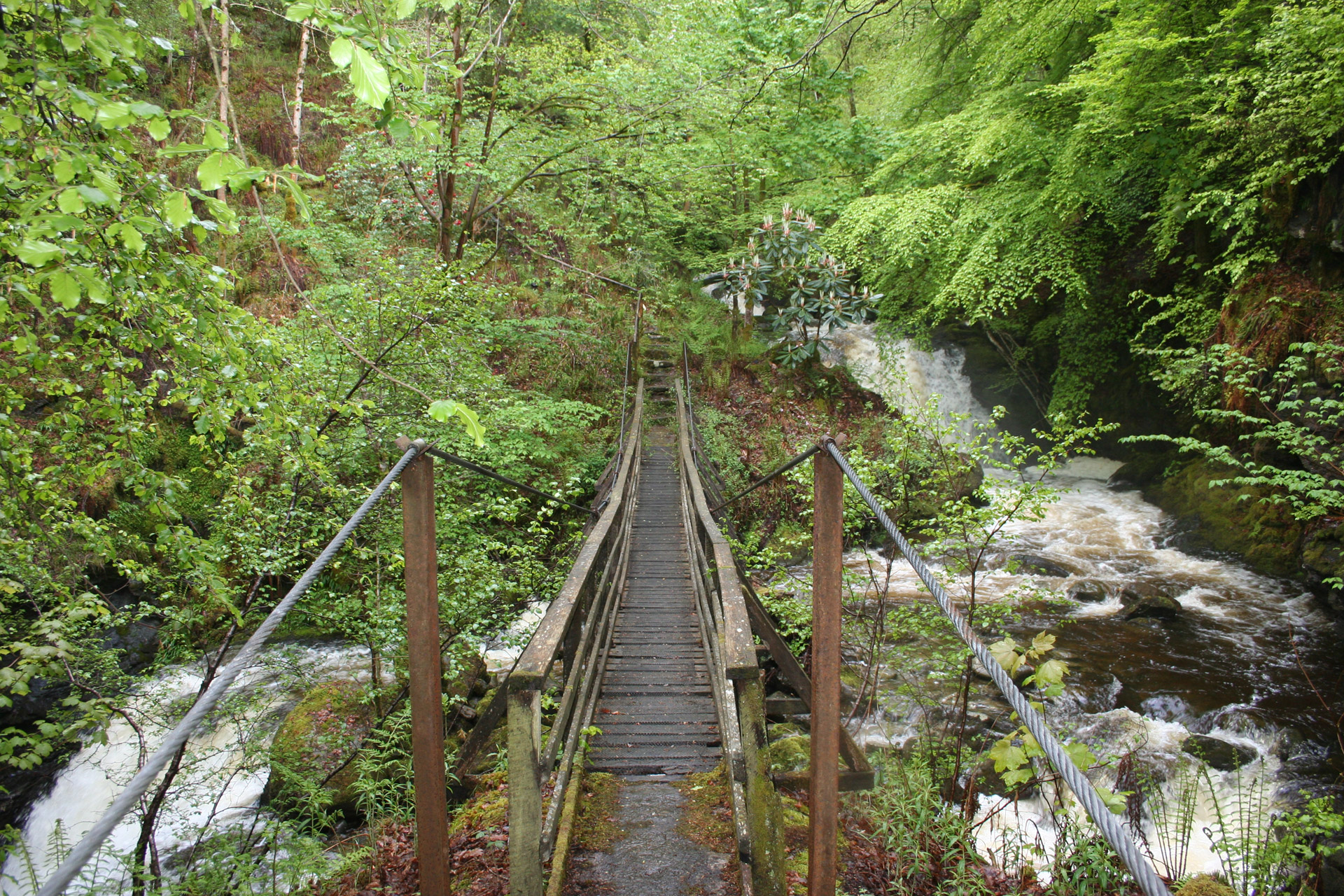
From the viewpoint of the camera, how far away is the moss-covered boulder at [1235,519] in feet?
24.5

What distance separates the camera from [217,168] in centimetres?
164

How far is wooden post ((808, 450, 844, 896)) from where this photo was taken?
1942mm

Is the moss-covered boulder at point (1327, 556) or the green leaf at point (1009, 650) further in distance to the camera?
the moss-covered boulder at point (1327, 556)

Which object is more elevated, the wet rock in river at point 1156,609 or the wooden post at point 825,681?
the wooden post at point 825,681

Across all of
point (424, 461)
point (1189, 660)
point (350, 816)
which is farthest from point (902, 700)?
point (424, 461)

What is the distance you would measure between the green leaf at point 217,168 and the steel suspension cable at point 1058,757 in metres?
1.88

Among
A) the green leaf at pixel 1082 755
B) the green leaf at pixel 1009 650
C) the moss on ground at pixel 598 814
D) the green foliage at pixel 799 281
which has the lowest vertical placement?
the moss on ground at pixel 598 814

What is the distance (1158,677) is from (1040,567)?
7.95ft

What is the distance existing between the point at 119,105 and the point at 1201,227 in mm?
10178

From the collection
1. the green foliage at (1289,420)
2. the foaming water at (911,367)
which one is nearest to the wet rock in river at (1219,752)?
the green foliage at (1289,420)

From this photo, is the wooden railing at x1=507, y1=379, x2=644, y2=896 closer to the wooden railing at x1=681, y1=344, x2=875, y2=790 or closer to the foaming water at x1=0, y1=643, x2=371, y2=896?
the wooden railing at x1=681, y1=344, x2=875, y2=790

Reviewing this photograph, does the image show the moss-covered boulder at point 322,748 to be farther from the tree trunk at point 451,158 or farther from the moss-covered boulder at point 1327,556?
the moss-covered boulder at point 1327,556

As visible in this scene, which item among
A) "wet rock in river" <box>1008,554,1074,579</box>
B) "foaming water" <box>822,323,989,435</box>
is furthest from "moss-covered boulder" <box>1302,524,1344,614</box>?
"foaming water" <box>822,323,989,435</box>

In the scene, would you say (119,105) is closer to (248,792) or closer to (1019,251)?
(248,792)
